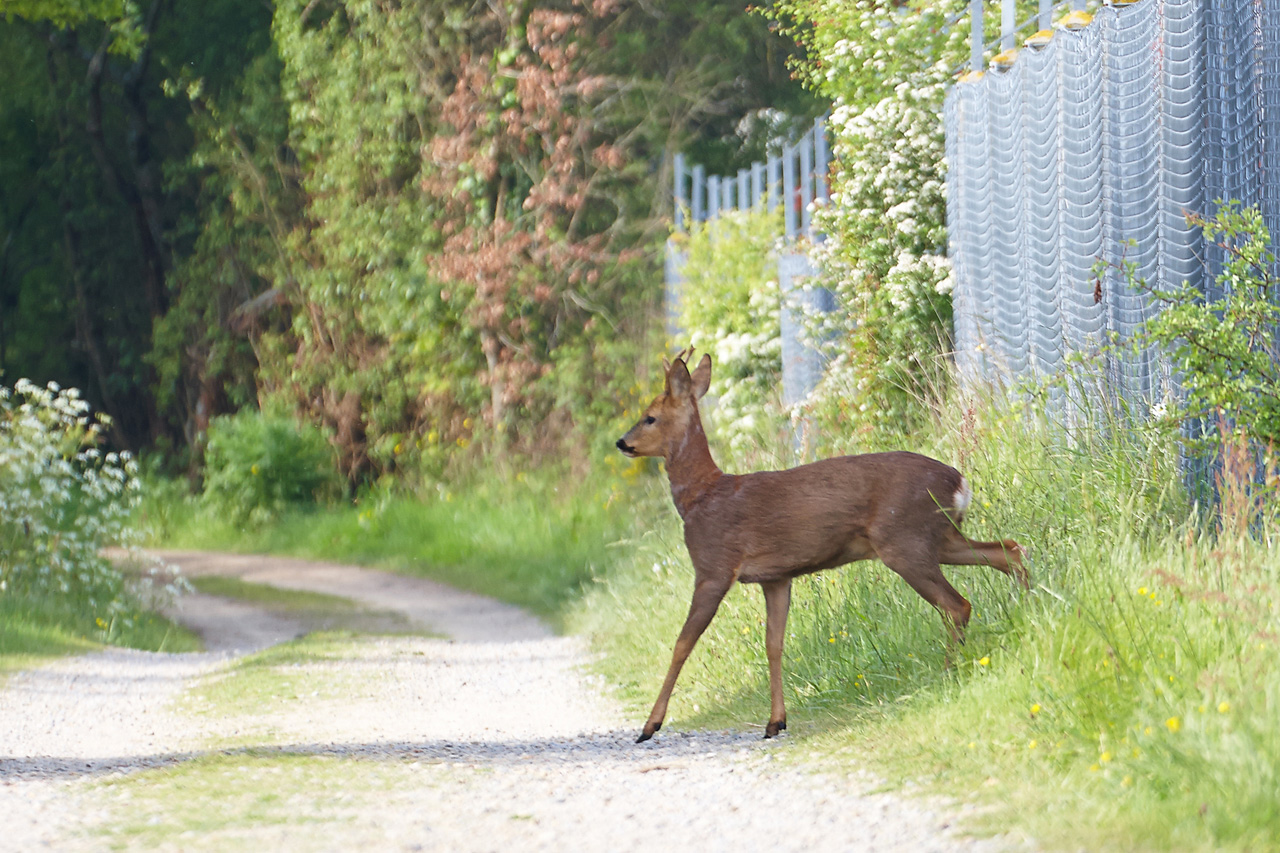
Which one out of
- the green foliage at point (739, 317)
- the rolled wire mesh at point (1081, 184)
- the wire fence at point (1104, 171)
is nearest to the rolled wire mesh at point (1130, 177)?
the wire fence at point (1104, 171)

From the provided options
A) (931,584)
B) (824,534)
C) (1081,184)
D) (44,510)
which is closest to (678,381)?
(824,534)

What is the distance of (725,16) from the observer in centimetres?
2394

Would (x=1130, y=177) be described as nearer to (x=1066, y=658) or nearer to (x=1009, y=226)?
(x=1009, y=226)

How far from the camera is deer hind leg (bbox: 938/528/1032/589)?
6.99 m

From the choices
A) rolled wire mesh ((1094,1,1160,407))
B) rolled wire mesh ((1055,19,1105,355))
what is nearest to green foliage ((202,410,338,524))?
rolled wire mesh ((1055,19,1105,355))

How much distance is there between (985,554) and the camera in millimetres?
7020

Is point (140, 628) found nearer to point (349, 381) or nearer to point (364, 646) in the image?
point (364, 646)

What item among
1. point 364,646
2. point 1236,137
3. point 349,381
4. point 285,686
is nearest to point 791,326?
point 364,646

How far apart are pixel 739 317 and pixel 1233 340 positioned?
9237mm

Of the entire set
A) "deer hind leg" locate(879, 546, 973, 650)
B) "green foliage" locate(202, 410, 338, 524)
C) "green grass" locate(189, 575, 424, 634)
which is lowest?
"green grass" locate(189, 575, 424, 634)

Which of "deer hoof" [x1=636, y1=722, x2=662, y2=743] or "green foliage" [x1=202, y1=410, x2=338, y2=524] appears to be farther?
"green foliage" [x1=202, y1=410, x2=338, y2=524]

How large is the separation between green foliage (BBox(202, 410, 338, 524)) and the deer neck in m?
16.2

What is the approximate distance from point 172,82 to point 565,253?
9.39 metres

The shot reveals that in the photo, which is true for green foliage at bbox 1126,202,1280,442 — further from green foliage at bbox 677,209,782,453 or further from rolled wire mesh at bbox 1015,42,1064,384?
green foliage at bbox 677,209,782,453
